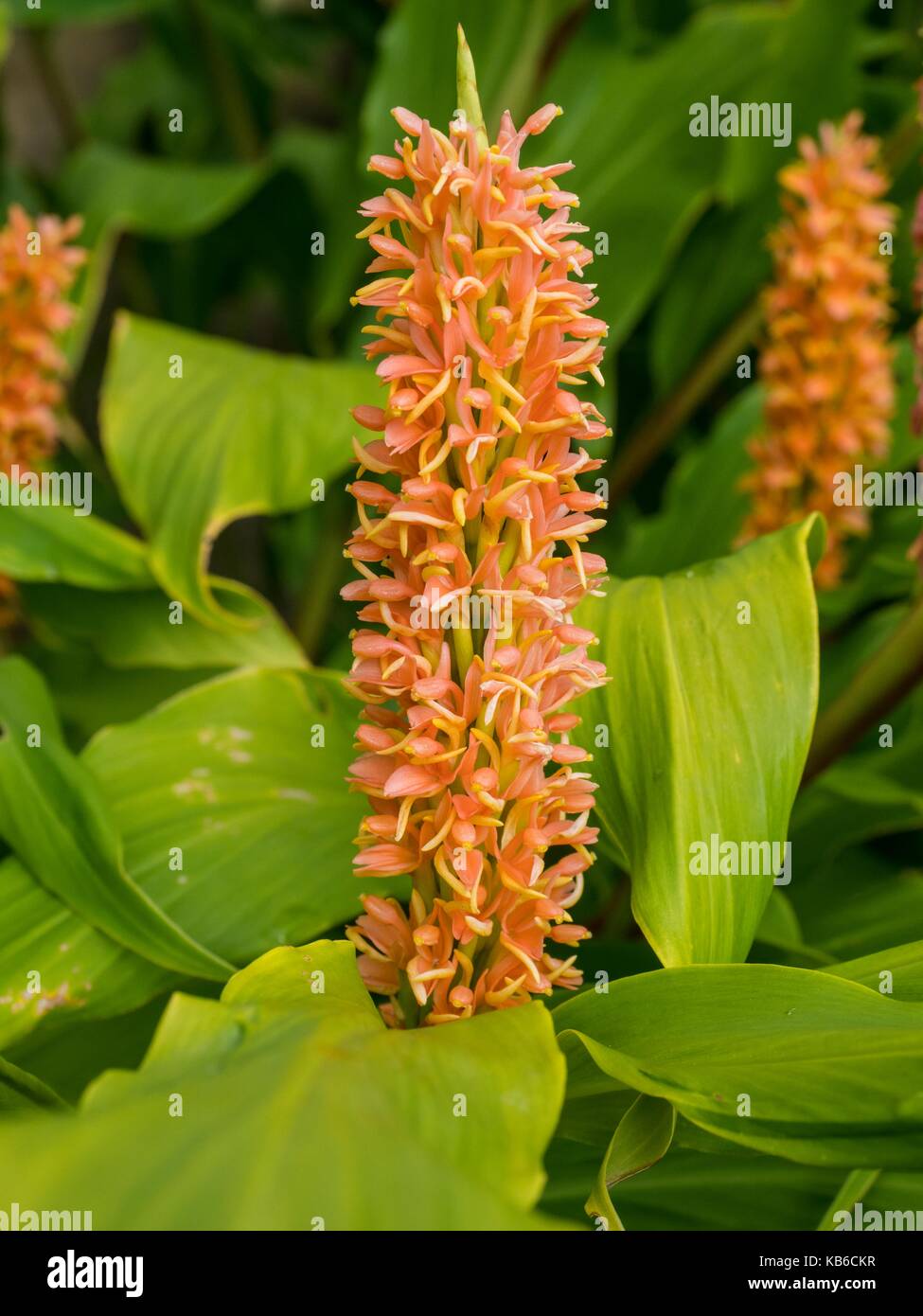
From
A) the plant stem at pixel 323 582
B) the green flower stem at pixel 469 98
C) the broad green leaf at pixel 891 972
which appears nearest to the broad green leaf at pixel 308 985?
the broad green leaf at pixel 891 972

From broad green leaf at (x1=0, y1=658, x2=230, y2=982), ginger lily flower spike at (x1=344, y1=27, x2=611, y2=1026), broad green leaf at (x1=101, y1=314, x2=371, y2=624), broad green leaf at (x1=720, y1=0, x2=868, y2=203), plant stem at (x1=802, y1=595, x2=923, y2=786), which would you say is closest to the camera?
ginger lily flower spike at (x1=344, y1=27, x2=611, y2=1026)

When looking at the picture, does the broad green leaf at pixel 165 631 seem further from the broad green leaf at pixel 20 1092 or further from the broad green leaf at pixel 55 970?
the broad green leaf at pixel 20 1092

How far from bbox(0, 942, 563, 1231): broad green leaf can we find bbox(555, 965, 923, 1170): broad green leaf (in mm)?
61

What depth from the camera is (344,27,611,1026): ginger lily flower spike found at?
0.45 meters

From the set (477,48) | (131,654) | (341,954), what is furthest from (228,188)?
(341,954)

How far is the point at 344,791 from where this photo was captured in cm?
71

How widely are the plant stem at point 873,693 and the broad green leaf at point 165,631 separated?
1.34 ft

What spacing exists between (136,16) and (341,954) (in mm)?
1863

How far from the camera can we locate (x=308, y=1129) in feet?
1.14

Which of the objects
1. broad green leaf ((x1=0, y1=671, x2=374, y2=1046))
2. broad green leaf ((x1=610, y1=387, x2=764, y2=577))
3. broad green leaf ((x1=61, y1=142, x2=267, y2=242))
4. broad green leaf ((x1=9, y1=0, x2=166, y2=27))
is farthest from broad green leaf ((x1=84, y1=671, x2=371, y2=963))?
broad green leaf ((x1=9, y1=0, x2=166, y2=27))

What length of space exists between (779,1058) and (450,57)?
1.18m

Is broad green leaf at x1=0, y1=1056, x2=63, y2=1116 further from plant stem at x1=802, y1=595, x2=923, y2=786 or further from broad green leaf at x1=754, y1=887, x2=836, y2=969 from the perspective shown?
plant stem at x1=802, y1=595, x2=923, y2=786

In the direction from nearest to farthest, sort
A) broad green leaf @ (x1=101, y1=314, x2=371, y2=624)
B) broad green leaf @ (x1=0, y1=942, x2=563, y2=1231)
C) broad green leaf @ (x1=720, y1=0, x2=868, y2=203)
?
1. broad green leaf @ (x1=0, y1=942, x2=563, y2=1231)
2. broad green leaf @ (x1=101, y1=314, x2=371, y2=624)
3. broad green leaf @ (x1=720, y1=0, x2=868, y2=203)
